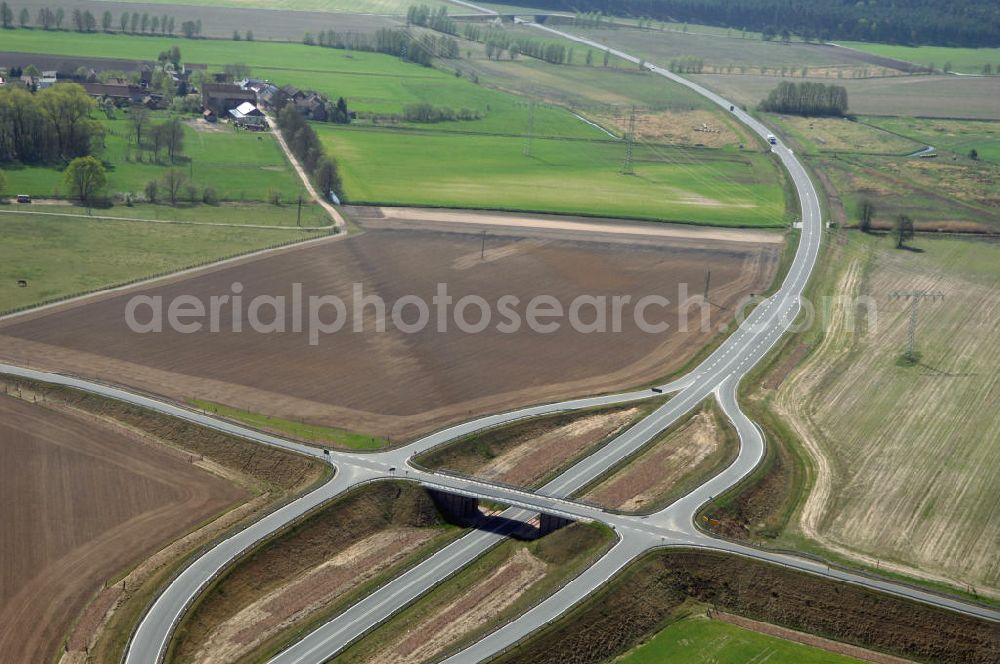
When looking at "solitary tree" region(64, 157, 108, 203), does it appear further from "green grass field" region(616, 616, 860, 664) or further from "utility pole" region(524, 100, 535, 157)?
"green grass field" region(616, 616, 860, 664)

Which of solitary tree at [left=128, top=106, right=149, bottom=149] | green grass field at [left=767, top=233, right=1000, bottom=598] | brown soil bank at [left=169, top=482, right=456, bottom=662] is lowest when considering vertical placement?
brown soil bank at [left=169, top=482, right=456, bottom=662]

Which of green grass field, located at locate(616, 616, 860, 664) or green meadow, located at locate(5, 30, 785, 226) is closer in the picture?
green grass field, located at locate(616, 616, 860, 664)

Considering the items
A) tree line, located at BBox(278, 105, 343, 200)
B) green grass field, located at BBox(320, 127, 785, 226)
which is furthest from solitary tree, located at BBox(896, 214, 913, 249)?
tree line, located at BBox(278, 105, 343, 200)

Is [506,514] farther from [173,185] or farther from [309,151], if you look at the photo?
[309,151]

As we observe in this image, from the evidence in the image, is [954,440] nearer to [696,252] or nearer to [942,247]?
[696,252]

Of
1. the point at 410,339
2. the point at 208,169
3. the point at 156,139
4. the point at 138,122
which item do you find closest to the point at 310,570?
the point at 410,339

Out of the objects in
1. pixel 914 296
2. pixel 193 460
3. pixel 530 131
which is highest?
pixel 530 131
